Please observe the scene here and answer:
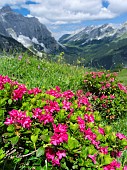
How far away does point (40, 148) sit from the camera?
320 cm

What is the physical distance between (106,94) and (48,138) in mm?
6863

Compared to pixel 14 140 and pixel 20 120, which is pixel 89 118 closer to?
pixel 20 120

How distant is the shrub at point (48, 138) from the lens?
10.7 ft

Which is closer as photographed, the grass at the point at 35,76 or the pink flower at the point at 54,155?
the pink flower at the point at 54,155

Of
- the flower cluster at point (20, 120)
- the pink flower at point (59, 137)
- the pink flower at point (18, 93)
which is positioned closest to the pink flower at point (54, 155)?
the pink flower at point (59, 137)

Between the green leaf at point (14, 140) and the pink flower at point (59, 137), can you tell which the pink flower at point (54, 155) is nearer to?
the pink flower at point (59, 137)

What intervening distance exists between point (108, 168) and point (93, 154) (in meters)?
0.27

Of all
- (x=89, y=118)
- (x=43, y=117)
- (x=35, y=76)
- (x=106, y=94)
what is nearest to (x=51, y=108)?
(x=43, y=117)

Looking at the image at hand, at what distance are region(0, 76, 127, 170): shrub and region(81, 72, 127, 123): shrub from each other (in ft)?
17.0

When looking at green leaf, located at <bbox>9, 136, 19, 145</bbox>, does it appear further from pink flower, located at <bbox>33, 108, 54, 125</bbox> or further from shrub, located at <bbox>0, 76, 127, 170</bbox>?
pink flower, located at <bbox>33, 108, 54, 125</bbox>

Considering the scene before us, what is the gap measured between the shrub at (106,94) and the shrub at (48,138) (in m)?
5.17

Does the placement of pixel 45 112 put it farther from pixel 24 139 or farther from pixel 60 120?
pixel 24 139

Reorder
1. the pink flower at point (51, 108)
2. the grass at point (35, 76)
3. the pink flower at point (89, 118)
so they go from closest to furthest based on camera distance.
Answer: the pink flower at point (51, 108) → the pink flower at point (89, 118) → the grass at point (35, 76)

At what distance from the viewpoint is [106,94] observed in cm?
991
